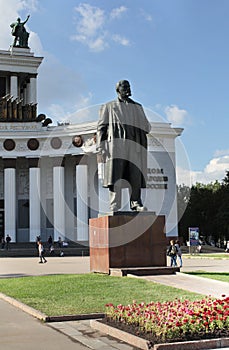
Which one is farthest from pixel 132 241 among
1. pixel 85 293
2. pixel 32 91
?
pixel 32 91

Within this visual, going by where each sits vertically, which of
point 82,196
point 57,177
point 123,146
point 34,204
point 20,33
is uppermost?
point 20,33

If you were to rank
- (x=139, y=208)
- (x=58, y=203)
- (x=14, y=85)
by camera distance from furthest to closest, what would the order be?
(x=14, y=85)
(x=58, y=203)
(x=139, y=208)

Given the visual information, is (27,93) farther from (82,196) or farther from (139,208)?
(139,208)

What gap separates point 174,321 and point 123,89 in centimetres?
1008

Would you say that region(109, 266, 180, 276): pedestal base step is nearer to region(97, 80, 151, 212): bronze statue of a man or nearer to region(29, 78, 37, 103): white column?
region(97, 80, 151, 212): bronze statue of a man

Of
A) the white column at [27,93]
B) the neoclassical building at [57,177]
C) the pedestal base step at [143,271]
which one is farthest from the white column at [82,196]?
the pedestal base step at [143,271]

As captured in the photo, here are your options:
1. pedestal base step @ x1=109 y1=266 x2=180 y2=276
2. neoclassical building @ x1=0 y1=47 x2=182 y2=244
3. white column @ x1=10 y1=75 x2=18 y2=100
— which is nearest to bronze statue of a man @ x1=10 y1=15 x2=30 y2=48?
white column @ x1=10 y1=75 x2=18 y2=100

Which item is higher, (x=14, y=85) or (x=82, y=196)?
(x=14, y=85)

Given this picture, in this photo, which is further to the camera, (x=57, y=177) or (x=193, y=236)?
(x=57, y=177)

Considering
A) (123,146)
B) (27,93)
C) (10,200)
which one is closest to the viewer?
(123,146)

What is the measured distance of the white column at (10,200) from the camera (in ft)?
170

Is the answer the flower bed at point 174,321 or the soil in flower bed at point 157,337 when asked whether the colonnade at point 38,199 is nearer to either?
the flower bed at point 174,321

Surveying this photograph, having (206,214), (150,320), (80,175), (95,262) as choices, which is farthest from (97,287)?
(206,214)

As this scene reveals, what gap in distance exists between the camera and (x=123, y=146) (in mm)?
16328
